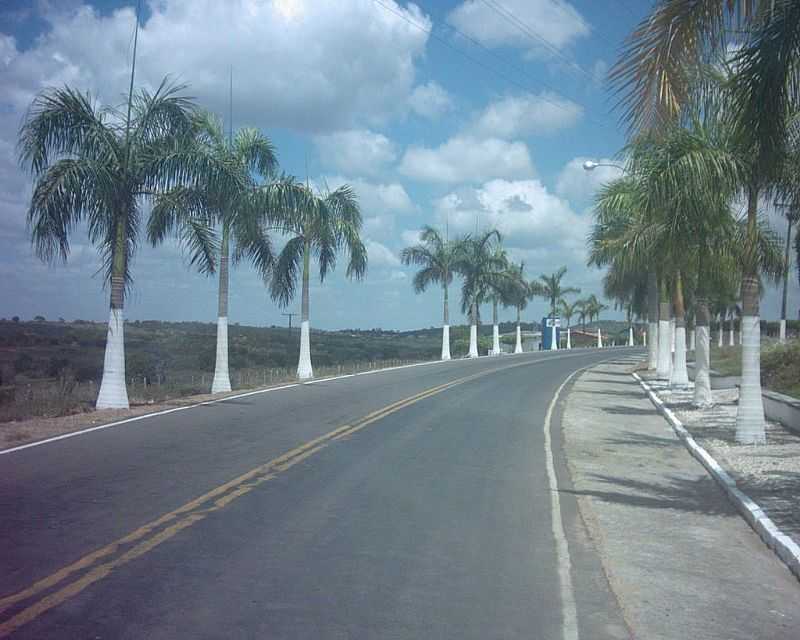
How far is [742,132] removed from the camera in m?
9.70

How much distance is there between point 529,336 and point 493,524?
9591 centimetres

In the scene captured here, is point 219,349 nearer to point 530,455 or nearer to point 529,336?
point 530,455

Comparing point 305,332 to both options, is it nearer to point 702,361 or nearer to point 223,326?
point 223,326

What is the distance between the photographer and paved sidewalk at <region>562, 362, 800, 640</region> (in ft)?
20.5

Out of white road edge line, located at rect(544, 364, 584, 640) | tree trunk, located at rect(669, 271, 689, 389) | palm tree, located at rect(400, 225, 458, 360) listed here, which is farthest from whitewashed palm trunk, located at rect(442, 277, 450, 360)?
white road edge line, located at rect(544, 364, 584, 640)

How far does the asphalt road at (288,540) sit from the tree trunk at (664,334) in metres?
16.6

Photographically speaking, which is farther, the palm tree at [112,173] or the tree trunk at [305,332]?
the tree trunk at [305,332]

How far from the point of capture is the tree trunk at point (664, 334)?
3020 centimetres

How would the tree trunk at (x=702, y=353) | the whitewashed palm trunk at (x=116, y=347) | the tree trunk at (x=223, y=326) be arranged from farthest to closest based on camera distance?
the tree trunk at (x=223, y=326)
the tree trunk at (x=702, y=353)
the whitewashed palm trunk at (x=116, y=347)

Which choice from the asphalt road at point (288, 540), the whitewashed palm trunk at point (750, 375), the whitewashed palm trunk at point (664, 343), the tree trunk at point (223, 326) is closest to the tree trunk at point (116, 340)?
the asphalt road at point (288, 540)

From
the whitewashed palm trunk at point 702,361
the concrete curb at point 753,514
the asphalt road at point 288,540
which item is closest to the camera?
the asphalt road at point 288,540

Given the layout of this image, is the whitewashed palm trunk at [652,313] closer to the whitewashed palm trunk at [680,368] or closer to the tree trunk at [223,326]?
the whitewashed palm trunk at [680,368]

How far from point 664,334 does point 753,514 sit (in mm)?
22688

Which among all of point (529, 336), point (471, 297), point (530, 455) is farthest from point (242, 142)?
point (529, 336)
